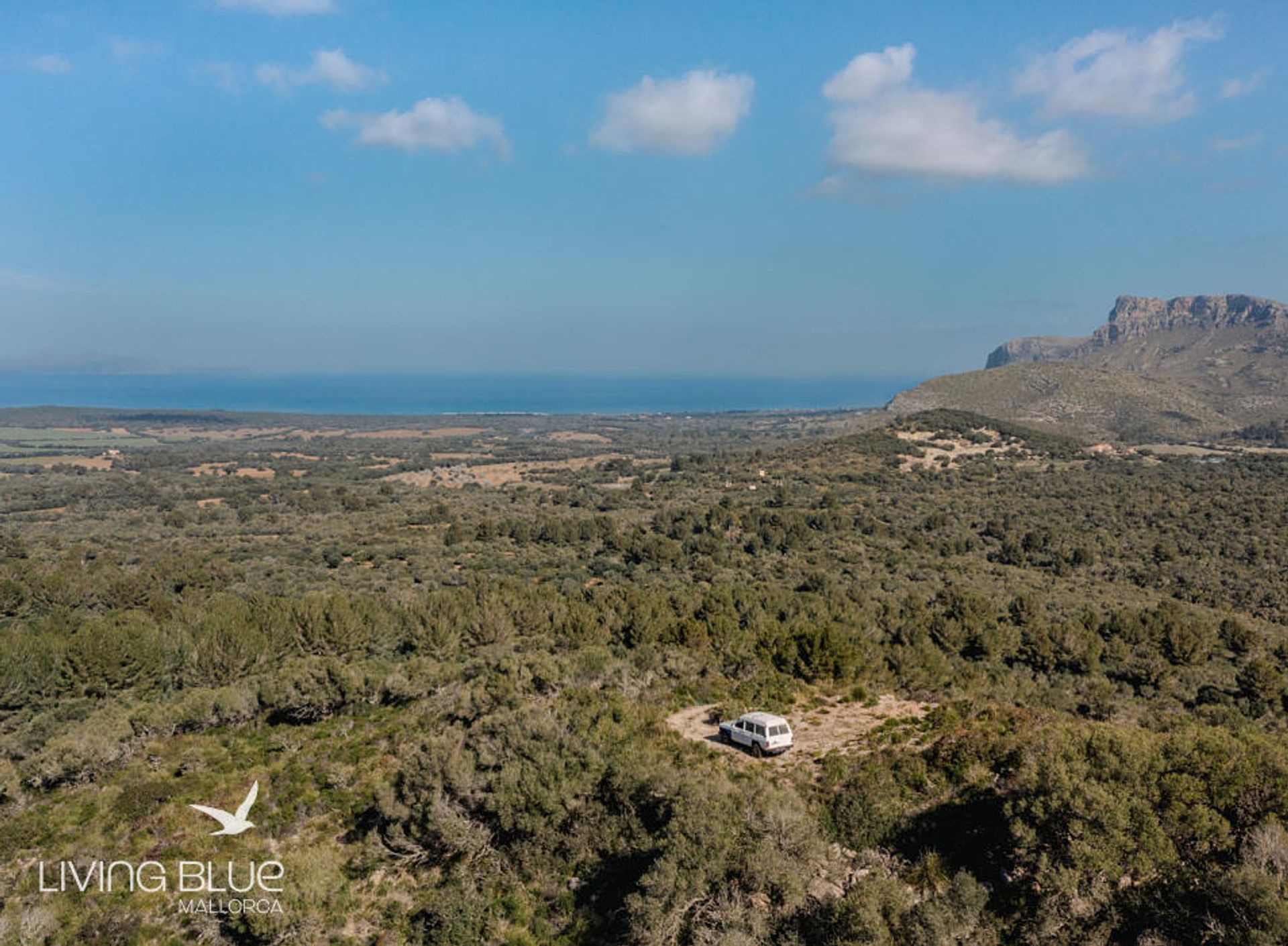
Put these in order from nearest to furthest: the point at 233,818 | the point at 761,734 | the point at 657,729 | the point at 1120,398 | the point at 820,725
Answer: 1. the point at 233,818
2. the point at 761,734
3. the point at 657,729
4. the point at 820,725
5. the point at 1120,398

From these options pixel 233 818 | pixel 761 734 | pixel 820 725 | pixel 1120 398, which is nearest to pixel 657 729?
pixel 761 734

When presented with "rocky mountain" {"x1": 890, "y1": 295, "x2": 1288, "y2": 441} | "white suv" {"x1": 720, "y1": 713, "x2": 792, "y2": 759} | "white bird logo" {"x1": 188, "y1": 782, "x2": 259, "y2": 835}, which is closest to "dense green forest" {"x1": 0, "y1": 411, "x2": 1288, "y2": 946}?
"white bird logo" {"x1": 188, "y1": 782, "x2": 259, "y2": 835}

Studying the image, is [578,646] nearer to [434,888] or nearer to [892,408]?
[434,888]

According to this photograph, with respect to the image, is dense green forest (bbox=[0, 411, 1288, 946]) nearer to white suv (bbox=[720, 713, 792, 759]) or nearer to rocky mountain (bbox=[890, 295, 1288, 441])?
white suv (bbox=[720, 713, 792, 759])

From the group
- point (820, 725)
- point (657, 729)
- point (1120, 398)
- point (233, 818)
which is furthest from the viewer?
point (1120, 398)

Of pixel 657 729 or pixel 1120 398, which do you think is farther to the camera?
pixel 1120 398

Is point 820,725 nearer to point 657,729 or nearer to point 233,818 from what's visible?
point 657,729

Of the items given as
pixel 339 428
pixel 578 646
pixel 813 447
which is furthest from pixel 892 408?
pixel 339 428
